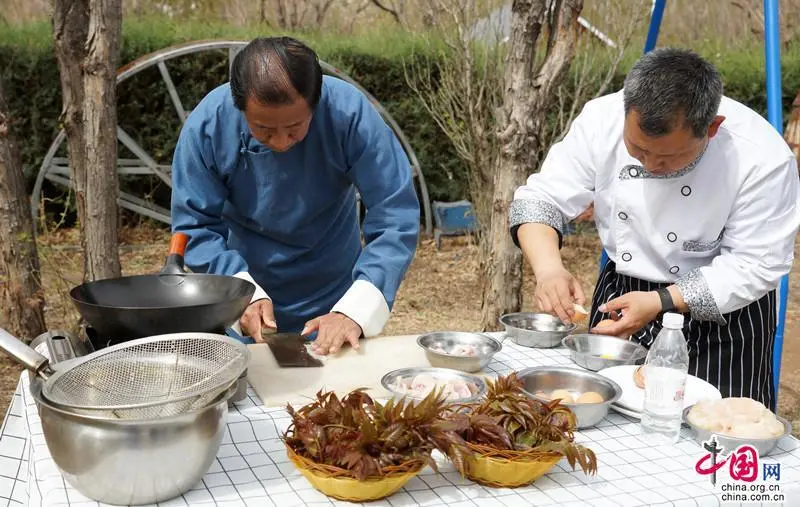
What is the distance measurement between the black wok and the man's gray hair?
1102mm

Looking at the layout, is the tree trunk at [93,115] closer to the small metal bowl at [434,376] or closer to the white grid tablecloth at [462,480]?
the white grid tablecloth at [462,480]

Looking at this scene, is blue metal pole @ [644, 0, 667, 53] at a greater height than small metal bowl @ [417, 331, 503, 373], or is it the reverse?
blue metal pole @ [644, 0, 667, 53]

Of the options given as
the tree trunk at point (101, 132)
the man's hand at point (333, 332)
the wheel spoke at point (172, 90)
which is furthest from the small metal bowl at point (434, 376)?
the wheel spoke at point (172, 90)

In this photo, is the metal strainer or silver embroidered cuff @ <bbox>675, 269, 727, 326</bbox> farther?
silver embroidered cuff @ <bbox>675, 269, 727, 326</bbox>

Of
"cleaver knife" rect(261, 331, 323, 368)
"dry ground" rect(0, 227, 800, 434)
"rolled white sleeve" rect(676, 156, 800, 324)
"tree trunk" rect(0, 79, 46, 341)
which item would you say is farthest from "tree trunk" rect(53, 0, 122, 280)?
"rolled white sleeve" rect(676, 156, 800, 324)

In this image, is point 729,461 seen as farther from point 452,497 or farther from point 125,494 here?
point 125,494

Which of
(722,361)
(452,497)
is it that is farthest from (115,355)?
(722,361)

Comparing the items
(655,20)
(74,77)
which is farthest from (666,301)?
(74,77)

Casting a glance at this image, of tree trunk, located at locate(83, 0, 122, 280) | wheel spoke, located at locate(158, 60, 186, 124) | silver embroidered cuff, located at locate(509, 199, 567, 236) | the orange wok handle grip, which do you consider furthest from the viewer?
wheel spoke, located at locate(158, 60, 186, 124)

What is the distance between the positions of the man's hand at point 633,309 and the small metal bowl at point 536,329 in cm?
25

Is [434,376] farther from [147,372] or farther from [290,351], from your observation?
[147,372]

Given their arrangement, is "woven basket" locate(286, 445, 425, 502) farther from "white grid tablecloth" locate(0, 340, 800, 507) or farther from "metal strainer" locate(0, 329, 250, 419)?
"metal strainer" locate(0, 329, 250, 419)

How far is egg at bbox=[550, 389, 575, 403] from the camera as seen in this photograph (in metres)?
1.94

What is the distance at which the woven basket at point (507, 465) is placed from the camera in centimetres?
163
